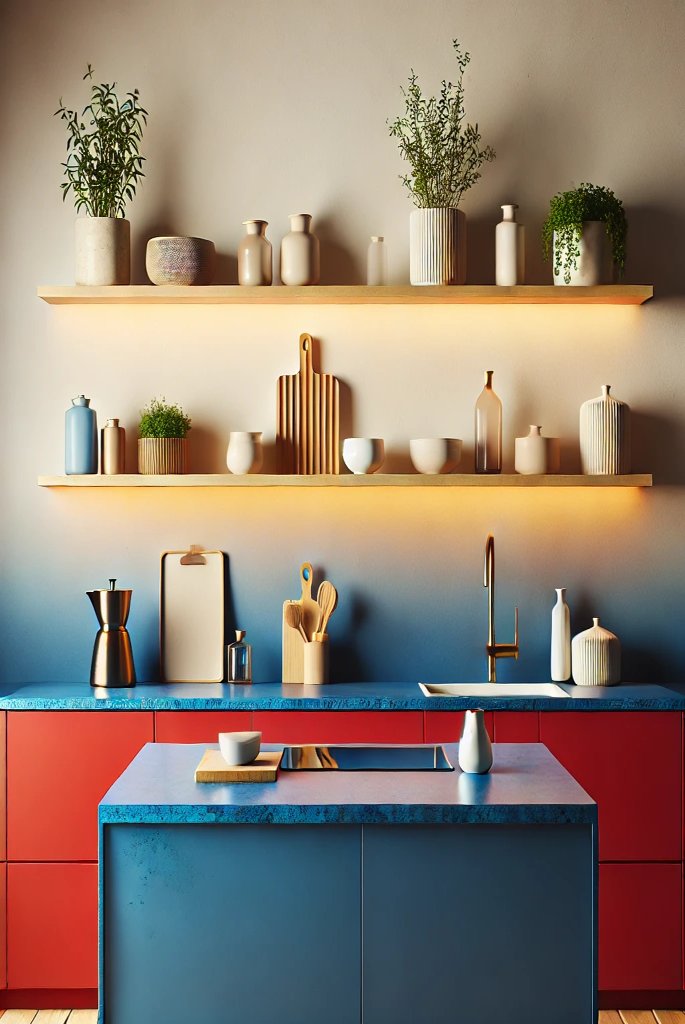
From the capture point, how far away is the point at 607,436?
3969 mm

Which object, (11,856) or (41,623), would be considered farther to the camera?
(41,623)

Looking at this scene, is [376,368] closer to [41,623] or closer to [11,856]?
[41,623]

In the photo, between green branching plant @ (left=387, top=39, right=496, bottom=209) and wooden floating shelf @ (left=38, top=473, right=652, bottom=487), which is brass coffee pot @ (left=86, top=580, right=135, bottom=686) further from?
green branching plant @ (left=387, top=39, right=496, bottom=209)

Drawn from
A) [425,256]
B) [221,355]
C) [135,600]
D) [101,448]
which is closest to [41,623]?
[135,600]

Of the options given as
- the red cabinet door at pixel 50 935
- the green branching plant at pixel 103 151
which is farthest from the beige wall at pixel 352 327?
the red cabinet door at pixel 50 935

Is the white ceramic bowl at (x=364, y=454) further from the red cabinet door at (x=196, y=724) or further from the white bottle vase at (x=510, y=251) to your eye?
the red cabinet door at (x=196, y=724)

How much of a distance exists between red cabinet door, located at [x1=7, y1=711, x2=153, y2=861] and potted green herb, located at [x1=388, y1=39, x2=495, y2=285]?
1909 millimetres

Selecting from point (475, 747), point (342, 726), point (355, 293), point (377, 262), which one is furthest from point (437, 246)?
point (475, 747)

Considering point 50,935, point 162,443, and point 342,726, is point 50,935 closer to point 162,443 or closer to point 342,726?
point 342,726

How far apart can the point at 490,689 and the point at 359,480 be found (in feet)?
3.03

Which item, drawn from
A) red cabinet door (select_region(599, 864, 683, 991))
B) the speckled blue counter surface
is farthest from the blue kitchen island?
red cabinet door (select_region(599, 864, 683, 991))

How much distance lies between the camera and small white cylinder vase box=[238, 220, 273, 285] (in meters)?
3.95

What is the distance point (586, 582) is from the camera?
412cm

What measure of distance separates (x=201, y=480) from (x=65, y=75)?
1.67 meters
